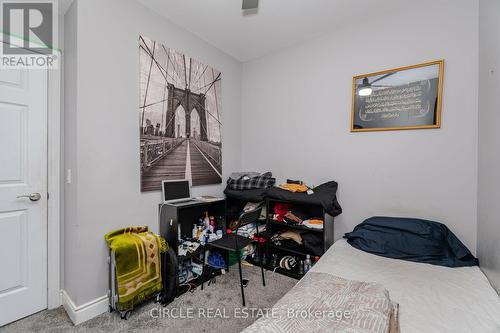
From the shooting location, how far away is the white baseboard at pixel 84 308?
5.48 ft

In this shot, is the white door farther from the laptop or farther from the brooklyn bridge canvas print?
the laptop

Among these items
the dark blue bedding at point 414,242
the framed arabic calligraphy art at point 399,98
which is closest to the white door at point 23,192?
the dark blue bedding at point 414,242

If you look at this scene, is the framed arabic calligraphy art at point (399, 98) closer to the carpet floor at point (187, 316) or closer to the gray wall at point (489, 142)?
the gray wall at point (489, 142)

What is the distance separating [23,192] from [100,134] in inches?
28.6

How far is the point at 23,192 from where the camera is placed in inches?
68.4

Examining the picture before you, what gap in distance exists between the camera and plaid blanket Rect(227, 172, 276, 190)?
2695 mm

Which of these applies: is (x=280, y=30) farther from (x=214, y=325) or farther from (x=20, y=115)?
(x=214, y=325)

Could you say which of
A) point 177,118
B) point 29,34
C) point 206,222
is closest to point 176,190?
point 206,222

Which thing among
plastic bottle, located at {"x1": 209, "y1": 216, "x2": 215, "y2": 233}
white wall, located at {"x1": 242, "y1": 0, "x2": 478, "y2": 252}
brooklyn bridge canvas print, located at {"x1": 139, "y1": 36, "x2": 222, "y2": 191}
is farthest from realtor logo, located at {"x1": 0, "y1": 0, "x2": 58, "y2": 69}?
white wall, located at {"x1": 242, "y1": 0, "x2": 478, "y2": 252}

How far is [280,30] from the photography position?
2443mm

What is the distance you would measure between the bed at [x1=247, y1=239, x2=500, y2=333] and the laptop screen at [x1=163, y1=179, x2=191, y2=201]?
143 centimetres

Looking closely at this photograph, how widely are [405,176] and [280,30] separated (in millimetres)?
1963

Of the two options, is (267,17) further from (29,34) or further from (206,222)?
(206,222)

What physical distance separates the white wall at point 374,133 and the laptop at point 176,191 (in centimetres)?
106
